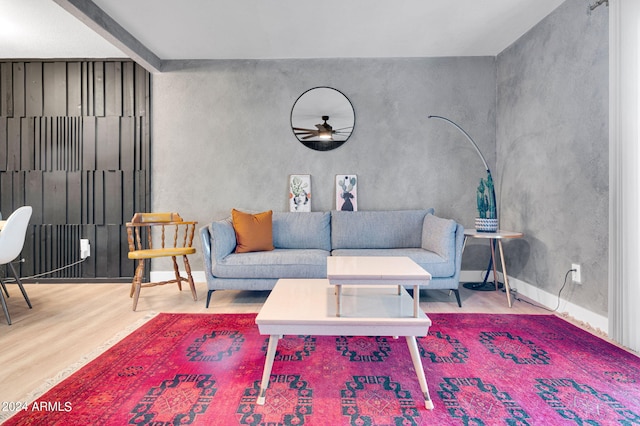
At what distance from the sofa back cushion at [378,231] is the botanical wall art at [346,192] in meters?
0.32

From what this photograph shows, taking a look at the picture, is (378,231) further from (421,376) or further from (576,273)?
(421,376)

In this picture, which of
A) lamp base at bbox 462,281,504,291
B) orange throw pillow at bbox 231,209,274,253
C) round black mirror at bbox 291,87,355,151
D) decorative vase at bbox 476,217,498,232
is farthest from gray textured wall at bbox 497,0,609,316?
orange throw pillow at bbox 231,209,274,253

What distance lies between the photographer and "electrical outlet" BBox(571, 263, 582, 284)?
103 inches

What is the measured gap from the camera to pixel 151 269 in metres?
3.94

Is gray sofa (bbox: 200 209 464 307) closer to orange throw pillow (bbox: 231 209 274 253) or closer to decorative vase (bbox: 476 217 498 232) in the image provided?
orange throw pillow (bbox: 231 209 274 253)

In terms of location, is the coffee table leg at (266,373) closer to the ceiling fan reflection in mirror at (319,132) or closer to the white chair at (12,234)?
the white chair at (12,234)

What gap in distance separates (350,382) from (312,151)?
272 centimetres

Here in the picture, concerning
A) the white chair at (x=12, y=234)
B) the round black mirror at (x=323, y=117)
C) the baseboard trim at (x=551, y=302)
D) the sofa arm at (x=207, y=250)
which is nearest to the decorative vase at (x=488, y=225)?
the baseboard trim at (x=551, y=302)

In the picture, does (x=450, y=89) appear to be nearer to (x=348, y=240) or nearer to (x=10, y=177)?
(x=348, y=240)

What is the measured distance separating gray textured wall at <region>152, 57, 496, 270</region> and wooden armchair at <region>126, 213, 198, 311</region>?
283 millimetres

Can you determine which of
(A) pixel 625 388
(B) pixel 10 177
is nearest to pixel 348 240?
(A) pixel 625 388

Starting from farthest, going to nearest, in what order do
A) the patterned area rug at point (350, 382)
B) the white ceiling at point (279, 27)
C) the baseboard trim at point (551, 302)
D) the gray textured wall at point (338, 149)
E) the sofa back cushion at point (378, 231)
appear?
the gray textured wall at point (338, 149) < the sofa back cushion at point (378, 231) < the white ceiling at point (279, 27) < the baseboard trim at point (551, 302) < the patterned area rug at point (350, 382)

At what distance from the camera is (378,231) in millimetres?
3490

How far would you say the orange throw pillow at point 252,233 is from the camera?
3.19 meters
